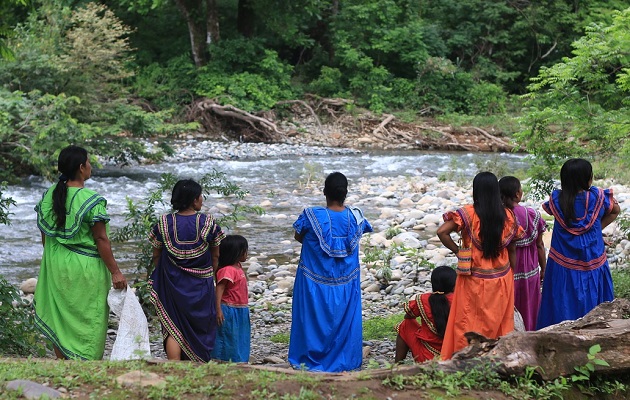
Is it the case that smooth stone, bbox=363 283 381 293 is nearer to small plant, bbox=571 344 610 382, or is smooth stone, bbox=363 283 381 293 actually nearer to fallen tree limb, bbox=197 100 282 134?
small plant, bbox=571 344 610 382

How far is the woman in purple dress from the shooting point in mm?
4594

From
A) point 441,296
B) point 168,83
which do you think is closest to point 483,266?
point 441,296

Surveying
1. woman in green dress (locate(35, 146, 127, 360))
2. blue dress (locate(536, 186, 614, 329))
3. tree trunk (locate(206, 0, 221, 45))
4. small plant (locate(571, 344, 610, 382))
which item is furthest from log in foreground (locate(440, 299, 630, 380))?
tree trunk (locate(206, 0, 221, 45))

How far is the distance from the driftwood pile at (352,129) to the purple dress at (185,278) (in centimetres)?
1738

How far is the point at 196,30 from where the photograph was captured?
82.0 feet

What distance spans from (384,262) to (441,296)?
3.86 m

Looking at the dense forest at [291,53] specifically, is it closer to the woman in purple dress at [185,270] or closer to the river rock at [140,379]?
the woman in purple dress at [185,270]

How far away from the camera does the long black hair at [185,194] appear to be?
15.1 feet

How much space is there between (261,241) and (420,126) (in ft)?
44.6

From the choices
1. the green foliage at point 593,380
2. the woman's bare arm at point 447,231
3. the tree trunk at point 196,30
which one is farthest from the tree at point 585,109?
the tree trunk at point 196,30

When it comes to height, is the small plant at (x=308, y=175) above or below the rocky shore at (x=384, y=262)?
above

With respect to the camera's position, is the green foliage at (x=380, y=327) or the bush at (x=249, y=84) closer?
the green foliage at (x=380, y=327)

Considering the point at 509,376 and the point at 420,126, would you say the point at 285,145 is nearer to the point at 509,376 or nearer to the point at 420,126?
the point at 420,126

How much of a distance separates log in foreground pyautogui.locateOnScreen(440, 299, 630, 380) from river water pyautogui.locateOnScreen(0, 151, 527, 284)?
183 inches
